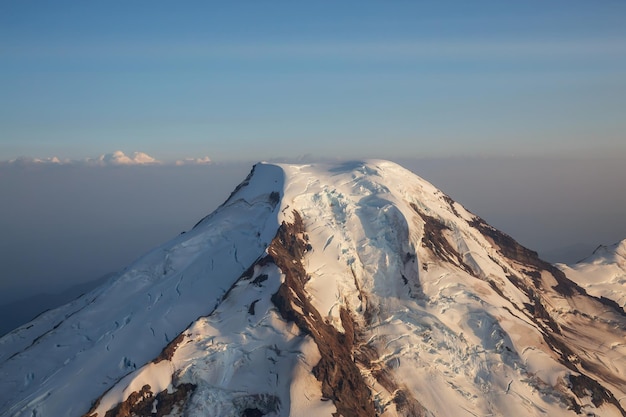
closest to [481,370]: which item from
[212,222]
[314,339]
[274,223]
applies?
[314,339]

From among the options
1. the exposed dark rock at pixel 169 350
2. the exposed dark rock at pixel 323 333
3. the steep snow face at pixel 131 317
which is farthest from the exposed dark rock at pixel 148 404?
the exposed dark rock at pixel 323 333

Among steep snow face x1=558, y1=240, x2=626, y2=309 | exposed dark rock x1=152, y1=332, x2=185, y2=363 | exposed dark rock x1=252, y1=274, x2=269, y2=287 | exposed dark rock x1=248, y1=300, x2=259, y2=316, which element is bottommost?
steep snow face x1=558, y1=240, x2=626, y2=309

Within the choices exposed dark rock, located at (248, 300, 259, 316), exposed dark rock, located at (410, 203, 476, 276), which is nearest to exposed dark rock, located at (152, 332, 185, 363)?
exposed dark rock, located at (248, 300, 259, 316)

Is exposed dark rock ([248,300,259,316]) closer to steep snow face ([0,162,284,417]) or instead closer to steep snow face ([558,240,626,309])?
steep snow face ([0,162,284,417])

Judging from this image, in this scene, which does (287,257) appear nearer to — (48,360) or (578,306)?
(48,360)

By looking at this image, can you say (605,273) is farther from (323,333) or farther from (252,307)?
(252,307)

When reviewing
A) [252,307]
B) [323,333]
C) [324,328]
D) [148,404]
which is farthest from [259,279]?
[148,404]

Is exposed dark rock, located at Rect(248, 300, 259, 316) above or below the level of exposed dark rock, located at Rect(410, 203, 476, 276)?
below
